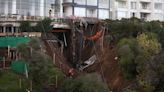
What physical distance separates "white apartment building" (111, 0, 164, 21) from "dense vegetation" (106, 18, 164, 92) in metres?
18.2

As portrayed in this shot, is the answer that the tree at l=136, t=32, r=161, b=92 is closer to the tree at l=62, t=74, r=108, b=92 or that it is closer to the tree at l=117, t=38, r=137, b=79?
the tree at l=117, t=38, r=137, b=79

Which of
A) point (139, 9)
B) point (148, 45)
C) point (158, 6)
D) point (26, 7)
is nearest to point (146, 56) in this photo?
point (148, 45)

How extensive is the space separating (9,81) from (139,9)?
1816 inches

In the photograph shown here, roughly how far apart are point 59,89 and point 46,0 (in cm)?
2351

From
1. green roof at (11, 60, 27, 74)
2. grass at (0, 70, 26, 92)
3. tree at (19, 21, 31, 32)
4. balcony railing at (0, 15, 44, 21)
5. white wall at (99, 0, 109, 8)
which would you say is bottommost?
grass at (0, 70, 26, 92)

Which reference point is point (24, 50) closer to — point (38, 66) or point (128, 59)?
point (38, 66)

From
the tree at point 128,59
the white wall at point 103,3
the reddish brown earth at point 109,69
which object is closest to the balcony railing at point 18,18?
the reddish brown earth at point 109,69

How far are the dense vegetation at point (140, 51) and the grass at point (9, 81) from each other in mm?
11495

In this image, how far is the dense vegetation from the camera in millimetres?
48469

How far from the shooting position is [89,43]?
6397 centimetres

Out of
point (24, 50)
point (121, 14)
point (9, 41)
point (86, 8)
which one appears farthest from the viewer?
point (121, 14)

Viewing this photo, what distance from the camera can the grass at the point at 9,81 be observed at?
1906 inches

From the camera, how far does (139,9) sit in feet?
299

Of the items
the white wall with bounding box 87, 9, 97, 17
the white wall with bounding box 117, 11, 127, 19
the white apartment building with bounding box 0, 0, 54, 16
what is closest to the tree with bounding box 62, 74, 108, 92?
the white apartment building with bounding box 0, 0, 54, 16
